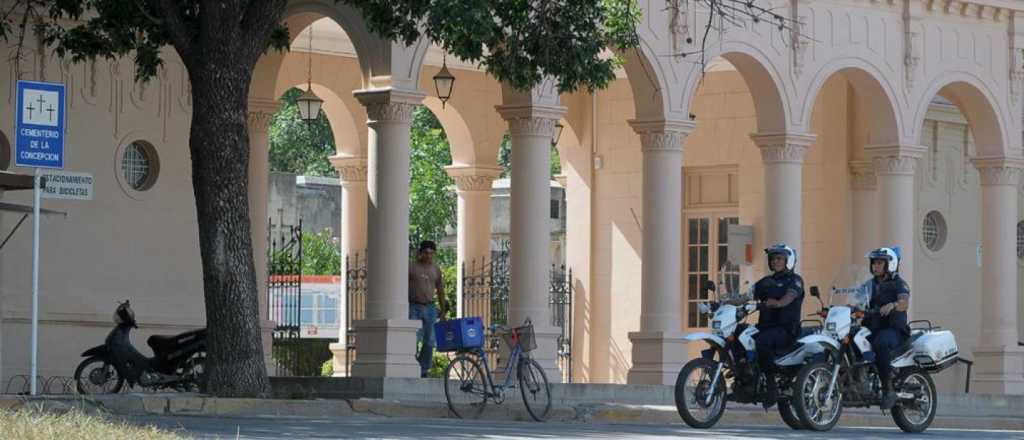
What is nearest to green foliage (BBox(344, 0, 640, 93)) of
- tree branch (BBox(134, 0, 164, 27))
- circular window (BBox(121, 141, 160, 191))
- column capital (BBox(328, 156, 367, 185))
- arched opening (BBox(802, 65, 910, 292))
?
tree branch (BBox(134, 0, 164, 27))

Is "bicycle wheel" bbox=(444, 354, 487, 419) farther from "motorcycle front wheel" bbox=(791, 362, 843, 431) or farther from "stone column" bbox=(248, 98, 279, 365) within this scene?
"stone column" bbox=(248, 98, 279, 365)

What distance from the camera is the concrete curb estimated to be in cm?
1702

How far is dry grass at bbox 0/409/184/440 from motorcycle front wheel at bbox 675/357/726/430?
19.1 ft

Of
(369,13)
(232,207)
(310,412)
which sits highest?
(369,13)

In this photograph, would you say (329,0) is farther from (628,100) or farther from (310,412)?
(628,100)

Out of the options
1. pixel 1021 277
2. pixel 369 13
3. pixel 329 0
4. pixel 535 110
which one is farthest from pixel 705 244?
pixel 369 13

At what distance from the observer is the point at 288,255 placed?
90.3 feet

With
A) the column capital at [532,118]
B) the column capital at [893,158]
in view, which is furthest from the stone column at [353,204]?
the column capital at [893,158]

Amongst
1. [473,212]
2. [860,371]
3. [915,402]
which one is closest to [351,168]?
[473,212]

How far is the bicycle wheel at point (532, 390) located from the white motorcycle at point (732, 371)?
160 centimetres

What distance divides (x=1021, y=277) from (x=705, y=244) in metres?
5.71

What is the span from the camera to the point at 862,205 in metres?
30.0

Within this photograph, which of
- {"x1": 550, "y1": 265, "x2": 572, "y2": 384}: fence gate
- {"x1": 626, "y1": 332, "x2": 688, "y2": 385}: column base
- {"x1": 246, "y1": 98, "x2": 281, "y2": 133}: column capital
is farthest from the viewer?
{"x1": 550, "y1": 265, "x2": 572, "y2": 384}: fence gate

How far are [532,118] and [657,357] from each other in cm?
328
